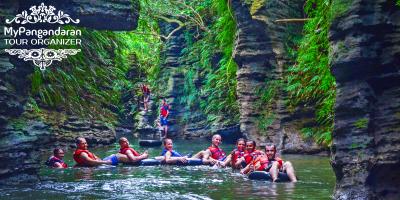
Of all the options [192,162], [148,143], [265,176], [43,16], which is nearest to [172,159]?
[192,162]

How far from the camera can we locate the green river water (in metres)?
9.44

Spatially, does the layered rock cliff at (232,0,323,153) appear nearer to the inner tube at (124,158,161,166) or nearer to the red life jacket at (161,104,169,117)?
the inner tube at (124,158,161,166)

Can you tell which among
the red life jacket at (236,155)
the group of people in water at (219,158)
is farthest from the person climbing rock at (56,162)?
the red life jacket at (236,155)

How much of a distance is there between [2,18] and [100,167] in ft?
17.2

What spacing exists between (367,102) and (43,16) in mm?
6750

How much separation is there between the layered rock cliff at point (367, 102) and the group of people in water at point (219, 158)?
3.26 metres

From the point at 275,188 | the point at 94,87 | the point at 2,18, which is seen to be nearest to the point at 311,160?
the point at 275,188

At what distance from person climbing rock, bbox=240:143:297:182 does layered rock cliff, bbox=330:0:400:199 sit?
2951 mm

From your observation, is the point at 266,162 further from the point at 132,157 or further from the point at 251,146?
the point at 132,157

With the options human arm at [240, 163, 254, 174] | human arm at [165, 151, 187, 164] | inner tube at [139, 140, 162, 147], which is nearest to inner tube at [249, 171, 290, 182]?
human arm at [240, 163, 254, 174]

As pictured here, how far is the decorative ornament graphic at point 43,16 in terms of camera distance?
11.0m

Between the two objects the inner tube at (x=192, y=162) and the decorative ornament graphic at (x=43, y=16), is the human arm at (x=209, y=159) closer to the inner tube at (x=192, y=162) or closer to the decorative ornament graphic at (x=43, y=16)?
the inner tube at (x=192, y=162)

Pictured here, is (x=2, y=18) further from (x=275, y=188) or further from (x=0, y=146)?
(x=275, y=188)

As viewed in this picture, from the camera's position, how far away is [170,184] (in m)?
11.1
